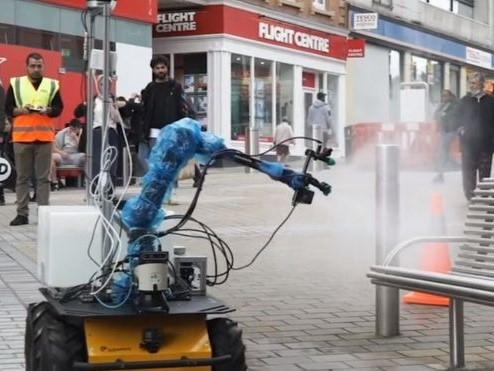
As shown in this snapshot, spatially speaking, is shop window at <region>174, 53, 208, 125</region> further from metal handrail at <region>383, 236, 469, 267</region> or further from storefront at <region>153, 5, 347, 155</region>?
metal handrail at <region>383, 236, 469, 267</region>

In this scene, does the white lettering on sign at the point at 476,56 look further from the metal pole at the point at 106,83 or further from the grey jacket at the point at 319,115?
the metal pole at the point at 106,83

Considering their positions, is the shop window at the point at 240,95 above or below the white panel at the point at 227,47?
below

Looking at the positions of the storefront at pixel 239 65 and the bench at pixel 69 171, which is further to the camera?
the storefront at pixel 239 65

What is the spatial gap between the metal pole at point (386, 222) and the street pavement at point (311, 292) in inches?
4.3

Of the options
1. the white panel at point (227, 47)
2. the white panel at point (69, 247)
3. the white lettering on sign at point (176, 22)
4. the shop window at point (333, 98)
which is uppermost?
the white lettering on sign at point (176, 22)

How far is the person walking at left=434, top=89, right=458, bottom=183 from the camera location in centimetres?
1551

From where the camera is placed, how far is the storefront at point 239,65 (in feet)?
87.1

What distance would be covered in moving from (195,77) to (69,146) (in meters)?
10.7

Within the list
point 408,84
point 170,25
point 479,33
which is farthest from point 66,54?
point 479,33

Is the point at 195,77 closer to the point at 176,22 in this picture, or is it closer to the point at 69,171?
the point at 176,22

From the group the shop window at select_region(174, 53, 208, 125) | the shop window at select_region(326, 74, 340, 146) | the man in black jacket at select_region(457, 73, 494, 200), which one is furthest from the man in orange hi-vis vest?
the shop window at select_region(326, 74, 340, 146)

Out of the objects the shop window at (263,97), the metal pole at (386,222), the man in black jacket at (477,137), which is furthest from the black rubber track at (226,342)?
the shop window at (263,97)

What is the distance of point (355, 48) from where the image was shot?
110ft

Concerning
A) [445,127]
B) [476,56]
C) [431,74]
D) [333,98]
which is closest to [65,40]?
[445,127]
